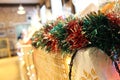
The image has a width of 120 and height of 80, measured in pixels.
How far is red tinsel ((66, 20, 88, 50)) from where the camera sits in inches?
19.7

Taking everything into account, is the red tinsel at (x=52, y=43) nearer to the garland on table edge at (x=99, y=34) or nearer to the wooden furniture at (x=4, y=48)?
the garland on table edge at (x=99, y=34)

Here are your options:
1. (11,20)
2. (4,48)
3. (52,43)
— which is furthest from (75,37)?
(11,20)

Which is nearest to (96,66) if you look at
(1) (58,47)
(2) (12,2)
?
(1) (58,47)

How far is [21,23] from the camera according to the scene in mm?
7520

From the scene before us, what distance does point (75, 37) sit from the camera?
52 centimetres

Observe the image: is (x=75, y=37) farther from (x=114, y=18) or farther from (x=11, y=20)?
(x=11, y=20)

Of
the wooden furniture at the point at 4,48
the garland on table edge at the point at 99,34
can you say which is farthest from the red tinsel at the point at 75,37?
the wooden furniture at the point at 4,48

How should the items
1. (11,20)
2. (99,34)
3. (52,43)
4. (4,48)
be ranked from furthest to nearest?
(11,20)
(4,48)
(52,43)
(99,34)

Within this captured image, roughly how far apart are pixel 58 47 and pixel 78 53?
16cm

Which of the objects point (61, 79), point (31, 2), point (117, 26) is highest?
point (31, 2)

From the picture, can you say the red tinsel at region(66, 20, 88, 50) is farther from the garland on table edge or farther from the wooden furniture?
the wooden furniture

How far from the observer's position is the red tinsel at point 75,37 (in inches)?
19.7

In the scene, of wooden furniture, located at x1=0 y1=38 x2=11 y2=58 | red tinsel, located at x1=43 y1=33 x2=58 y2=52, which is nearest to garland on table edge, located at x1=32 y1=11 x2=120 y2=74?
red tinsel, located at x1=43 y1=33 x2=58 y2=52

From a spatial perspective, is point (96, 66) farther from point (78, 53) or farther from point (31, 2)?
point (31, 2)
